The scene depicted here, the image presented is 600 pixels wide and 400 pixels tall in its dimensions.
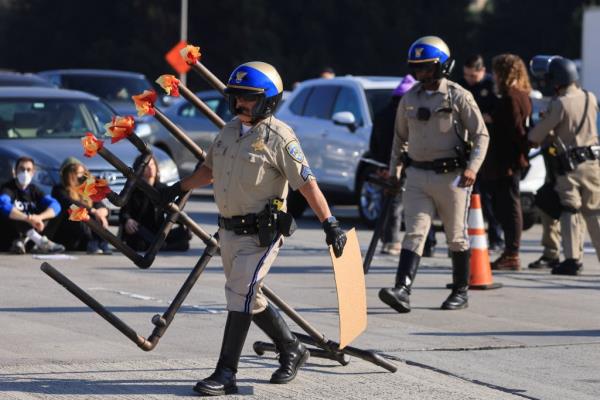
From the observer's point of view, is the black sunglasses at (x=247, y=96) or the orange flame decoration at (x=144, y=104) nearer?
the black sunglasses at (x=247, y=96)

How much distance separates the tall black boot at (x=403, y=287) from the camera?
32.7ft

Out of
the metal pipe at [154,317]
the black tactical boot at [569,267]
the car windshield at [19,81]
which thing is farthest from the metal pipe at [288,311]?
the car windshield at [19,81]

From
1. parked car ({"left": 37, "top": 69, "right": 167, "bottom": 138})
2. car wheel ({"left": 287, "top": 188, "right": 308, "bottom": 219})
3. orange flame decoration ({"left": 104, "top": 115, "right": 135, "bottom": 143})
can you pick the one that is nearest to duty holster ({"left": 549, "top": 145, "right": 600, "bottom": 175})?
car wheel ({"left": 287, "top": 188, "right": 308, "bottom": 219})

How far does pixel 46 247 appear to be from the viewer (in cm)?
1347

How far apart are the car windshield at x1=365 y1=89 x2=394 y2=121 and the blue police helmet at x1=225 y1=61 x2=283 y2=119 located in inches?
387

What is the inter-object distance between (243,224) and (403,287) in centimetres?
306

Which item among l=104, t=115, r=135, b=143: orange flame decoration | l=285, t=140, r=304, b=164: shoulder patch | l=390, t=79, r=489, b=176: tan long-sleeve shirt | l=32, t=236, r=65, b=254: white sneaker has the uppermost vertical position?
l=104, t=115, r=135, b=143: orange flame decoration

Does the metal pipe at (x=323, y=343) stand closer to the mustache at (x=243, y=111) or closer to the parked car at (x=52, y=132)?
the mustache at (x=243, y=111)

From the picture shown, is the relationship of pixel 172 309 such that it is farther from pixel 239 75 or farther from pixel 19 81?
pixel 19 81

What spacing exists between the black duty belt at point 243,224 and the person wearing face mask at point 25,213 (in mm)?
6488

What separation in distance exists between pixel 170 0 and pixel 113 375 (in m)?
46.4

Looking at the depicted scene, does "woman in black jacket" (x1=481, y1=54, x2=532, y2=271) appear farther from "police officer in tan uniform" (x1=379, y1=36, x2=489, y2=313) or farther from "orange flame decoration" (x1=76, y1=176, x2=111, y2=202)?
"orange flame decoration" (x1=76, y1=176, x2=111, y2=202)

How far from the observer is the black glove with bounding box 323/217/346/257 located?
713cm

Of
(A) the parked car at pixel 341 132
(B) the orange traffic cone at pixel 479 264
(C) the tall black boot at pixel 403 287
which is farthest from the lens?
(A) the parked car at pixel 341 132
